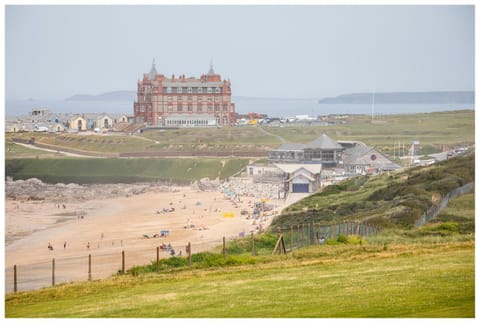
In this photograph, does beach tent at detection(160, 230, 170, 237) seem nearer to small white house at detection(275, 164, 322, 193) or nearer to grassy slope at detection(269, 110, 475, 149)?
small white house at detection(275, 164, 322, 193)

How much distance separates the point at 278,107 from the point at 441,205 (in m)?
14.9

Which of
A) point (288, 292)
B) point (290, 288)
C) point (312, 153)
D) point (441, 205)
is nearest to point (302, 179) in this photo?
point (312, 153)

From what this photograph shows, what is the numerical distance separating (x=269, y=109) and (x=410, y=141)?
6400 mm

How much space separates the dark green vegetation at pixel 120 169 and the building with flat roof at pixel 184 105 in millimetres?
4219

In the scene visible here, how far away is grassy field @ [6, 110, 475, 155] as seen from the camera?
35.0 m

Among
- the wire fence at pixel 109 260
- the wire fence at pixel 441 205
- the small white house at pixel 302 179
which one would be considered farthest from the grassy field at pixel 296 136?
the wire fence at pixel 109 260

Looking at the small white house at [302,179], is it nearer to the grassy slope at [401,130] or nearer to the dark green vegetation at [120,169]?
the dark green vegetation at [120,169]

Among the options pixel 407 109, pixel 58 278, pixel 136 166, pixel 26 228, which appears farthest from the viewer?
pixel 407 109

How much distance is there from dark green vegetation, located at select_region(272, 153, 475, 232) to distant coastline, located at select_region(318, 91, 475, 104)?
2.66m

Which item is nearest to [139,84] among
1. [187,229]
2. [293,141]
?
[293,141]

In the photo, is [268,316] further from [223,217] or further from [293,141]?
[293,141]

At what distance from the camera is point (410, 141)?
1449 inches

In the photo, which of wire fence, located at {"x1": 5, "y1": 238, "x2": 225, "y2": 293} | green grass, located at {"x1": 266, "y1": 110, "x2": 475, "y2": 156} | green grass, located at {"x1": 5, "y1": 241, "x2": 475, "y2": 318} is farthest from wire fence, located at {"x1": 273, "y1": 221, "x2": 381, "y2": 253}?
green grass, located at {"x1": 266, "y1": 110, "x2": 475, "y2": 156}

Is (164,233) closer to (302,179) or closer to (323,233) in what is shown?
(323,233)
